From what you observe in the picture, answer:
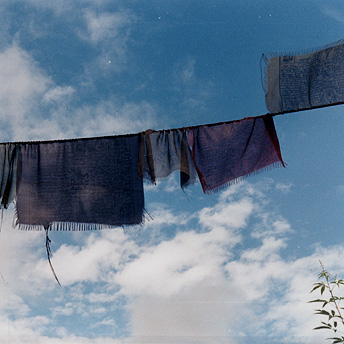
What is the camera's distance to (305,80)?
3.06 metres

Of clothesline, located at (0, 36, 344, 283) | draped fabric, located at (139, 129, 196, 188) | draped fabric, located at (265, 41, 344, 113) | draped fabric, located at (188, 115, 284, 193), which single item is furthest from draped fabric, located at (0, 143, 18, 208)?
draped fabric, located at (265, 41, 344, 113)

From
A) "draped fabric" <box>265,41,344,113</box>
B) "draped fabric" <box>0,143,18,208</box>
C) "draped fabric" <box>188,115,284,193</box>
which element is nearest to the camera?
"draped fabric" <box>265,41,344,113</box>

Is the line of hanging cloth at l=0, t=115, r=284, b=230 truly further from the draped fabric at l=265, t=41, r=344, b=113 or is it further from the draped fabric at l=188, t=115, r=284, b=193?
the draped fabric at l=265, t=41, r=344, b=113

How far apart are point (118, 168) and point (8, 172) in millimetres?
881

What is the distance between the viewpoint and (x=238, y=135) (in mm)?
3283

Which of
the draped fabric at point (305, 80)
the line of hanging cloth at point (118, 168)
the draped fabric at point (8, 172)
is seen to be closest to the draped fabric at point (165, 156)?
the line of hanging cloth at point (118, 168)

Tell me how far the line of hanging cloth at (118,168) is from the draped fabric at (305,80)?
20cm

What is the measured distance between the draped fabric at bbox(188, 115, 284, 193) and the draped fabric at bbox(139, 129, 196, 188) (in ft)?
0.25

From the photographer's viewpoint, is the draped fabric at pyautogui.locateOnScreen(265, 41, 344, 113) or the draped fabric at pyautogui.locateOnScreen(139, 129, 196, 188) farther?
the draped fabric at pyautogui.locateOnScreen(139, 129, 196, 188)

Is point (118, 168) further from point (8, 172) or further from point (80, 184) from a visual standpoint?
point (8, 172)

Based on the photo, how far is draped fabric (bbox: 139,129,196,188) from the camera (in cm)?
330

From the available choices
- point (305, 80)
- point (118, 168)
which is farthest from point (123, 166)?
point (305, 80)

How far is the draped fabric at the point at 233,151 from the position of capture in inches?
127

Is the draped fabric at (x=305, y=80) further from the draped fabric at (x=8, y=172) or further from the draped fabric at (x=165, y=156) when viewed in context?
the draped fabric at (x=8, y=172)
